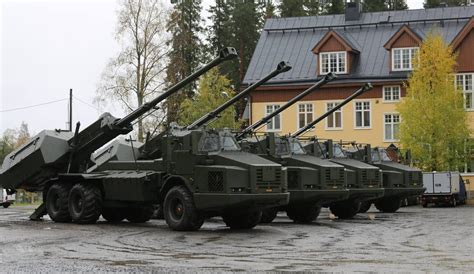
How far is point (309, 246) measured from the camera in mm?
17453

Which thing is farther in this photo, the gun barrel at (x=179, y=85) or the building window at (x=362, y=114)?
the building window at (x=362, y=114)

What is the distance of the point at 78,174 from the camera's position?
2506 cm

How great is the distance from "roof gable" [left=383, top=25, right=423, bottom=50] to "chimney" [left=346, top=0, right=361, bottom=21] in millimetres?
5336

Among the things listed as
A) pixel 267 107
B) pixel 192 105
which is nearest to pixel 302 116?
pixel 267 107

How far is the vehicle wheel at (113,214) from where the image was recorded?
26.2 meters

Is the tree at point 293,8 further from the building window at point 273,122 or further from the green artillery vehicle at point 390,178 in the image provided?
the green artillery vehicle at point 390,178

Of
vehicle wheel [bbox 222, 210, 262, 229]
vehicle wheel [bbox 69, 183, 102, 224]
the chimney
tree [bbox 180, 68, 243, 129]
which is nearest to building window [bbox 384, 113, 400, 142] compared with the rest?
the chimney

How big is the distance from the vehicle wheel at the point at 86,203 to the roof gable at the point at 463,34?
3227cm

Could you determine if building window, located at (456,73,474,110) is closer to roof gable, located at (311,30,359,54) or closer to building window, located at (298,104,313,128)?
roof gable, located at (311,30,359,54)

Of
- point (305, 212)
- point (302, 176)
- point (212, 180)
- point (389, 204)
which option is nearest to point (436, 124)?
point (389, 204)

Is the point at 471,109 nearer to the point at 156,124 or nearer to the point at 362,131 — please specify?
the point at 362,131

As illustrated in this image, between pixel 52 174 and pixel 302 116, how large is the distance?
31.5 m

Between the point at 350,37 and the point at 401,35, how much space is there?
15.4 feet

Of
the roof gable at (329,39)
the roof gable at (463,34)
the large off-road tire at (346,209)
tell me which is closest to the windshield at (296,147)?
the large off-road tire at (346,209)
